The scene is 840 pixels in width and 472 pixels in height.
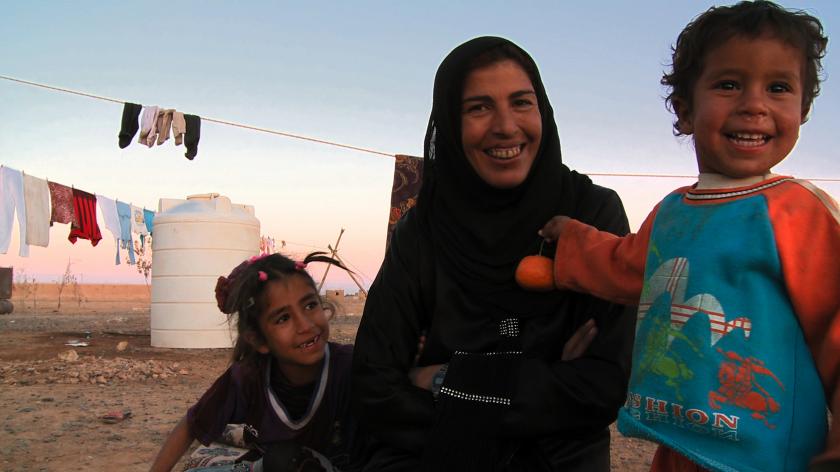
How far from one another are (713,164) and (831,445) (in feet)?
1.85

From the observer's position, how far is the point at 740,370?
1.18 m

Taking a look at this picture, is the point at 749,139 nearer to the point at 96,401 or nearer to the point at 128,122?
the point at 96,401

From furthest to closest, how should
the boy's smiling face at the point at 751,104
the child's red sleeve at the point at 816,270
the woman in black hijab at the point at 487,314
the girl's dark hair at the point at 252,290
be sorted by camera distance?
the girl's dark hair at the point at 252,290
the woman in black hijab at the point at 487,314
the boy's smiling face at the point at 751,104
the child's red sleeve at the point at 816,270

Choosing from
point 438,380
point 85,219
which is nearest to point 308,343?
point 438,380

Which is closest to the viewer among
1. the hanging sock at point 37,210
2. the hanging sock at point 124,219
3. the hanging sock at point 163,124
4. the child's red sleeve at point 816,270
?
the child's red sleeve at point 816,270

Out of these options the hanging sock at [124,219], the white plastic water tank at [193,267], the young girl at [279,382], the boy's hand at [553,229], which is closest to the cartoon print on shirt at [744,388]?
the boy's hand at [553,229]

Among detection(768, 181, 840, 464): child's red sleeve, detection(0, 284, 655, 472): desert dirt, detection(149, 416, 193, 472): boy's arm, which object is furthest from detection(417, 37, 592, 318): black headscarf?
detection(0, 284, 655, 472): desert dirt

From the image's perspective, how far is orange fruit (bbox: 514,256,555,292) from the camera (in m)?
1.72

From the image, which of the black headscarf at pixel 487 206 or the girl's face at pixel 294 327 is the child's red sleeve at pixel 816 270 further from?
the girl's face at pixel 294 327

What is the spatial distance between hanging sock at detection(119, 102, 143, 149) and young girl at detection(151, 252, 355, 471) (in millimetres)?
6549

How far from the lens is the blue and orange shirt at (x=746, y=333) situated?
115 centimetres

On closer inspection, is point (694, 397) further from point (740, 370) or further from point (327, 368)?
point (327, 368)

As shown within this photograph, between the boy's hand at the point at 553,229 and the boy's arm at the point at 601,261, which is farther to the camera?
the boy's hand at the point at 553,229

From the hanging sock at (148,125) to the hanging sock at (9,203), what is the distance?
221cm
